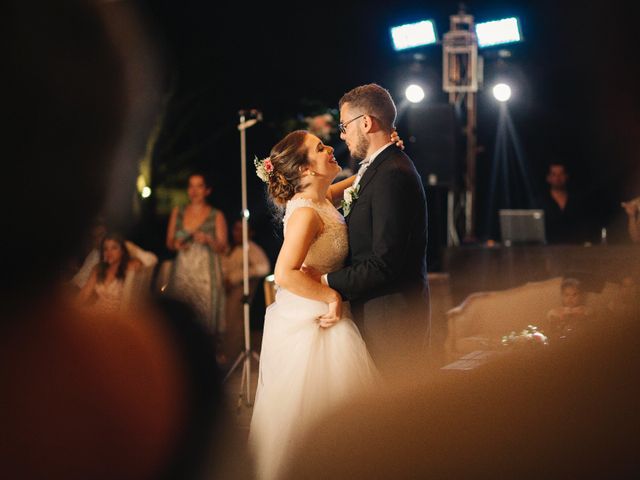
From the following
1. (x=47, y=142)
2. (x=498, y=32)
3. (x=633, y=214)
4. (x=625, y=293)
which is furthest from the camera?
(x=498, y=32)

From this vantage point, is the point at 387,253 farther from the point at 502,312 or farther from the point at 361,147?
the point at 502,312

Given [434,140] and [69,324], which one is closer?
[69,324]

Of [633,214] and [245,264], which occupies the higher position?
[633,214]

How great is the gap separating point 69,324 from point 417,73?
690cm

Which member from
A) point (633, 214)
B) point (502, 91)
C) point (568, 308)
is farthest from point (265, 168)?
point (502, 91)

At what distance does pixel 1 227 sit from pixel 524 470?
38.8 inches

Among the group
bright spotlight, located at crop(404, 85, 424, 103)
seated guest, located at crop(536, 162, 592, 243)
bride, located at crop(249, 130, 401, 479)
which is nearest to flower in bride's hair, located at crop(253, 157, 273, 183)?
bride, located at crop(249, 130, 401, 479)

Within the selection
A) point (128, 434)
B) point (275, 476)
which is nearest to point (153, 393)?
point (128, 434)

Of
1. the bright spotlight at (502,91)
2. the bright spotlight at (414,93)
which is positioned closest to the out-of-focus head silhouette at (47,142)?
the bright spotlight at (414,93)

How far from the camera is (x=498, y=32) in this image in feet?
24.8

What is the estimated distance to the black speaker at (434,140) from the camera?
757cm

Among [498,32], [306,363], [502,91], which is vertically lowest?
[306,363]

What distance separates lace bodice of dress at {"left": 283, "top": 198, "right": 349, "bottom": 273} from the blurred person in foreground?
3.01ft

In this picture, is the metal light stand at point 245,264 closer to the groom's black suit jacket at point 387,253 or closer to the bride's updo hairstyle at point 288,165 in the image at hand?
the bride's updo hairstyle at point 288,165
